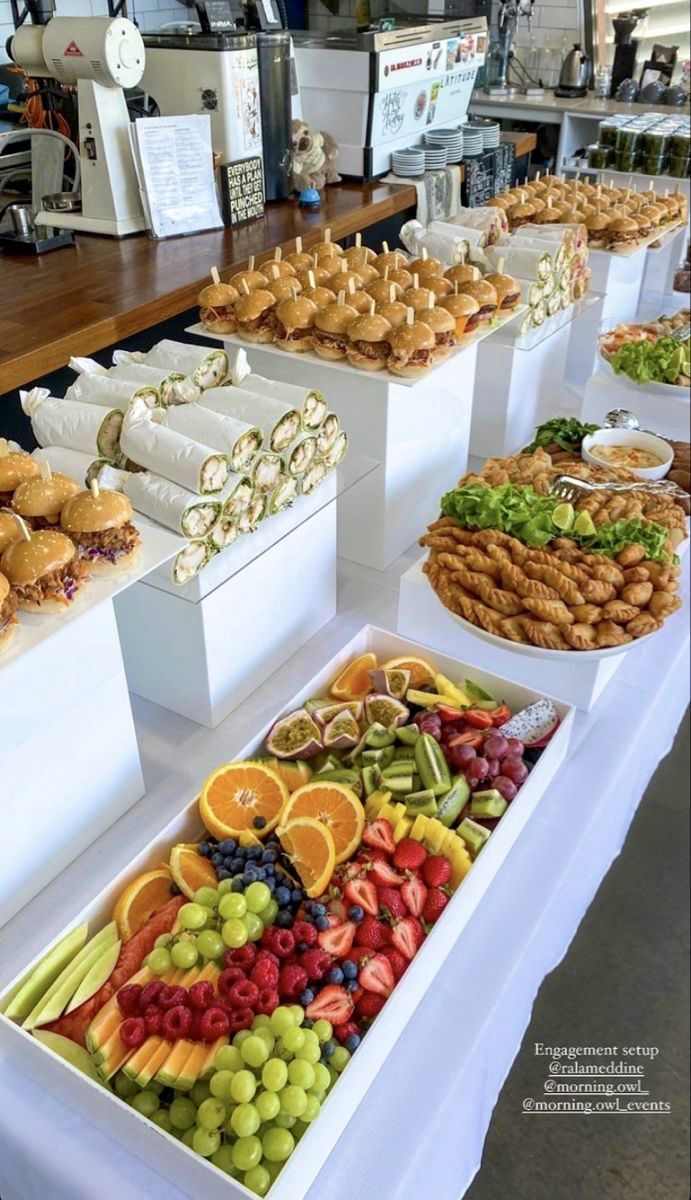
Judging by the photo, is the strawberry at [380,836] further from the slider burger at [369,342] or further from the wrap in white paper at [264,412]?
the slider burger at [369,342]

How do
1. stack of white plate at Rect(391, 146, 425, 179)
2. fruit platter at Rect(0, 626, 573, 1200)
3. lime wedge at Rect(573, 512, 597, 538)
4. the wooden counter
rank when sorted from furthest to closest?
stack of white plate at Rect(391, 146, 425, 179), the wooden counter, lime wedge at Rect(573, 512, 597, 538), fruit platter at Rect(0, 626, 573, 1200)

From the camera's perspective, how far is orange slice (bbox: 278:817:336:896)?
1032 millimetres

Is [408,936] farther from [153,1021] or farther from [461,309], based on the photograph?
[461,309]

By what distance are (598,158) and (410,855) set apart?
3.27m

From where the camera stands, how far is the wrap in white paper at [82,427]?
1.31 meters

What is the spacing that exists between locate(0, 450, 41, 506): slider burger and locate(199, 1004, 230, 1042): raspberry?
676 mm

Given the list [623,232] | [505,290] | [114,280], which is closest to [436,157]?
[623,232]

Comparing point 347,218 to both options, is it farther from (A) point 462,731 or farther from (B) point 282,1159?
(B) point 282,1159

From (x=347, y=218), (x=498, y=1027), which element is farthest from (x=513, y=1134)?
(x=347, y=218)

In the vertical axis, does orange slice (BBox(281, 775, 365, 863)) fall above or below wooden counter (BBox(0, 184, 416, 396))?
below

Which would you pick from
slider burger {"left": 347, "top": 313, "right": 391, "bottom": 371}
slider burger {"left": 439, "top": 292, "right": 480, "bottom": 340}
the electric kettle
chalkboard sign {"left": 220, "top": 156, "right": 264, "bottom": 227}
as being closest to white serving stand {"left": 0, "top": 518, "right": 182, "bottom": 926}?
slider burger {"left": 347, "top": 313, "right": 391, "bottom": 371}

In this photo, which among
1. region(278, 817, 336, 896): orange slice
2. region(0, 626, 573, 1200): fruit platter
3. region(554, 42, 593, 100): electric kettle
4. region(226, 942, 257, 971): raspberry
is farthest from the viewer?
region(554, 42, 593, 100): electric kettle

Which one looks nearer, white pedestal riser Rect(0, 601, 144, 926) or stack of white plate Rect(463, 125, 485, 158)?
white pedestal riser Rect(0, 601, 144, 926)

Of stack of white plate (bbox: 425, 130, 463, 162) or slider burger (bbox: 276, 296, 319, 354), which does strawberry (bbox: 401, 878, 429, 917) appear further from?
stack of white plate (bbox: 425, 130, 463, 162)
